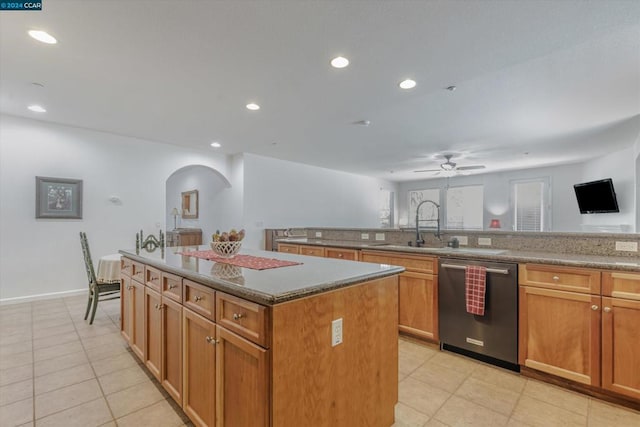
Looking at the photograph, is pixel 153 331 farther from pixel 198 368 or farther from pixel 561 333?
pixel 561 333

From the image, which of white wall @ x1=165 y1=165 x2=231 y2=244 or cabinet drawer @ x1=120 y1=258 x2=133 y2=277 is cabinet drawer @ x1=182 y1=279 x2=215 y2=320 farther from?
white wall @ x1=165 y1=165 x2=231 y2=244

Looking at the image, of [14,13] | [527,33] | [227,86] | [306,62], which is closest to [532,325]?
[527,33]

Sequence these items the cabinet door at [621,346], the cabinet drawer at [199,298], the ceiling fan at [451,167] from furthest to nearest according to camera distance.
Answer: the ceiling fan at [451,167] < the cabinet door at [621,346] < the cabinet drawer at [199,298]

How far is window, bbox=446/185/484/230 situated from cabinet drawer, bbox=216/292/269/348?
9.05m

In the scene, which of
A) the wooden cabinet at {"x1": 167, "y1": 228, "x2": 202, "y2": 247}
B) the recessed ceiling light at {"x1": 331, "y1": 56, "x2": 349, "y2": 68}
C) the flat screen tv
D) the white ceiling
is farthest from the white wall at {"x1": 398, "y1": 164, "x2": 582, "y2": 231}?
the recessed ceiling light at {"x1": 331, "y1": 56, "x2": 349, "y2": 68}

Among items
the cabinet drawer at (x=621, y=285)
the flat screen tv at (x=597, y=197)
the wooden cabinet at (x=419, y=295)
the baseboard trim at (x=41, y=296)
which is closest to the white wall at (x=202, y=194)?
the baseboard trim at (x=41, y=296)

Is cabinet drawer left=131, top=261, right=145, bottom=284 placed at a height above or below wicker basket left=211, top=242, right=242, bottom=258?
below

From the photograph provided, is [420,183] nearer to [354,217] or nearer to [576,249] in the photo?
[354,217]

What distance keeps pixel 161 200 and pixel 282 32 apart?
4332 mm

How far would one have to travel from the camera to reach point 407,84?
3.03 meters

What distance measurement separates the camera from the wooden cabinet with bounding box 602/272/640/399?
6.07 feet

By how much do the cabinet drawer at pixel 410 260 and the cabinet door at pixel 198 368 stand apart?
2020 mm

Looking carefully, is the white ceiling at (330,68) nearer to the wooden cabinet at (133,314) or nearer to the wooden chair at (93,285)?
the wooden chair at (93,285)

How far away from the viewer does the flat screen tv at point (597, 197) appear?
18.3ft
